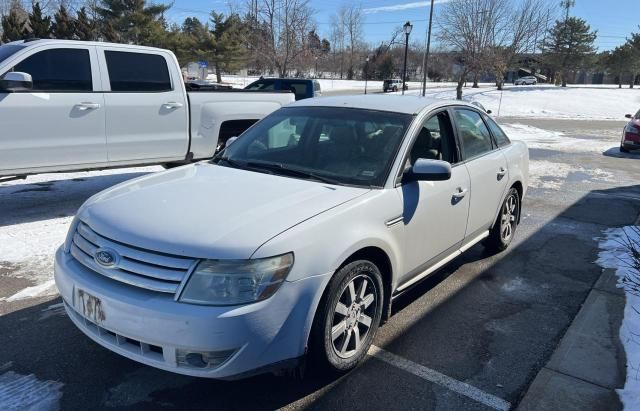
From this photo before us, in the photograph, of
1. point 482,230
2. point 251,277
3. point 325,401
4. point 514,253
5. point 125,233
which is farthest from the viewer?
point 514,253

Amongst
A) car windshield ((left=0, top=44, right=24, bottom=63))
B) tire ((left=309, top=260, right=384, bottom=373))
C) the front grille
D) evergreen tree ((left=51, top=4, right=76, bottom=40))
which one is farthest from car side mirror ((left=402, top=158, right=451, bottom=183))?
evergreen tree ((left=51, top=4, right=76, bottom=40))

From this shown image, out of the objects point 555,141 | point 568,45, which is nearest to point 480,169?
point 555,141

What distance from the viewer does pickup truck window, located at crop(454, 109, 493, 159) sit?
14.5ft

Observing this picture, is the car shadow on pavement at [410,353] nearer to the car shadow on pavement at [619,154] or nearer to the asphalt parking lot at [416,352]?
the asphalt parking lot at [416,352]

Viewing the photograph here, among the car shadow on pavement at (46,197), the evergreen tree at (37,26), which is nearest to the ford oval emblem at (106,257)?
the car shadow on pavement at (46,197)

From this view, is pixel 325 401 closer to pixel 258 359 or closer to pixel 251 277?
pixel 258 359

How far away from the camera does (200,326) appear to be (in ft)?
7.88

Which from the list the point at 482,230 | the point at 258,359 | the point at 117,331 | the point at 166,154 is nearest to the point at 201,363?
the point at 258,359

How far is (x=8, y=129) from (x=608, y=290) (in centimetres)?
630

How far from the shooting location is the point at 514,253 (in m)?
5.56

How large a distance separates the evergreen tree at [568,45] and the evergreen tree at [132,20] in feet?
144

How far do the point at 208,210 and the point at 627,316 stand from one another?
328 cm

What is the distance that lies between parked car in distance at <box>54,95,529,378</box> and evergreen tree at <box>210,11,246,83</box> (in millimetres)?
44331

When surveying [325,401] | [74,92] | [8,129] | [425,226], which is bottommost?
[325,401]
